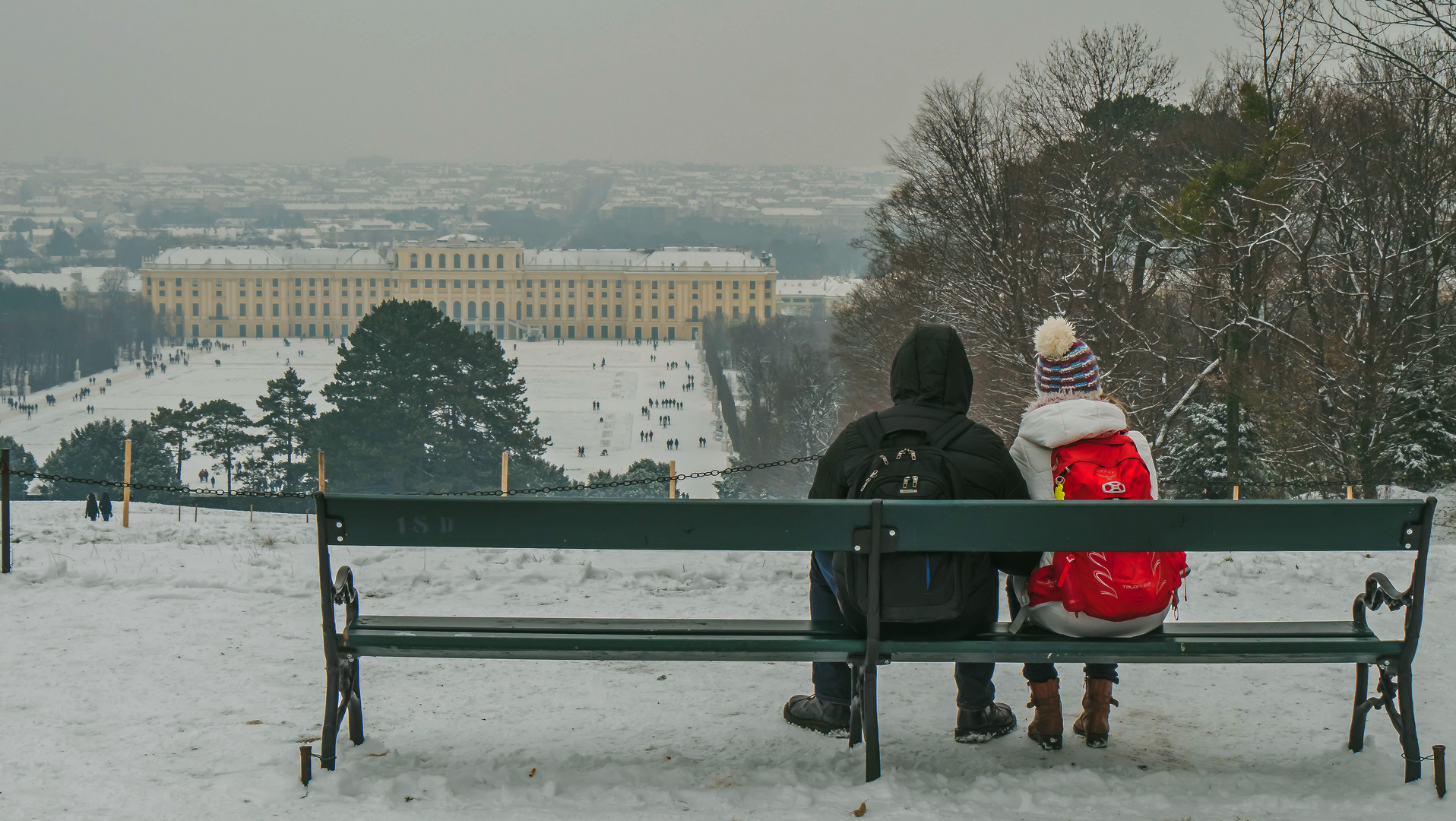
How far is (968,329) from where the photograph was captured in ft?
70.3

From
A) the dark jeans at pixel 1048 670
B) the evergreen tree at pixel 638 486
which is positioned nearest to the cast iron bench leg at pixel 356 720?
the dark jeans at pixel 1048 670

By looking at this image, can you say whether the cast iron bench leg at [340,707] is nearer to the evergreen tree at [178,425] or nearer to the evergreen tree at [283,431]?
the evergreen tree at [283,431]

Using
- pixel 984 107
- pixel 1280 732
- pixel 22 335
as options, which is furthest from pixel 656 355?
pixel 1280 732

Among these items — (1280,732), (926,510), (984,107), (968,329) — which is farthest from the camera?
(984,107)

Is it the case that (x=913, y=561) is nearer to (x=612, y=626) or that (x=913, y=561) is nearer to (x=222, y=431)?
(x=612, y=626)

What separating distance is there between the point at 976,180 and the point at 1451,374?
7462mm

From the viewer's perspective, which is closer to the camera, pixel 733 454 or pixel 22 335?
pixel 733 454

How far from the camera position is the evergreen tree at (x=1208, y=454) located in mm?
18438

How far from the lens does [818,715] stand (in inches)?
130

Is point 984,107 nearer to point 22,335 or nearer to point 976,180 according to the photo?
point 976,180

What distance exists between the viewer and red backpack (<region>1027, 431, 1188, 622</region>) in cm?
291

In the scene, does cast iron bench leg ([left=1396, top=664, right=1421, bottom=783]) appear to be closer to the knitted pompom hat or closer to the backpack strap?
the knitted pompom hat

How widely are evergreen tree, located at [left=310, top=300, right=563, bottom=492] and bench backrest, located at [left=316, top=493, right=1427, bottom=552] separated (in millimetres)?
36446

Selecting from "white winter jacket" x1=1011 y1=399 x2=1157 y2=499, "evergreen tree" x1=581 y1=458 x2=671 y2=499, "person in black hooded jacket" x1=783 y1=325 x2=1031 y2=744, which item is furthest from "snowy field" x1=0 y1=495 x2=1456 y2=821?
"evergreen tree" x1=581 y1=458 x2=671 y2=499
